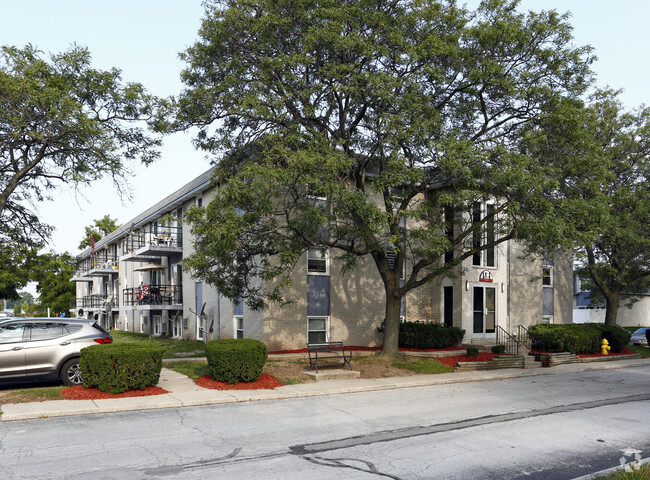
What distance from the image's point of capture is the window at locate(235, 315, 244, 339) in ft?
76.1

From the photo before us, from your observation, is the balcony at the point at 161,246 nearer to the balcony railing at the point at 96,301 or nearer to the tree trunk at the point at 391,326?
the balcony railing at the point at 96,301

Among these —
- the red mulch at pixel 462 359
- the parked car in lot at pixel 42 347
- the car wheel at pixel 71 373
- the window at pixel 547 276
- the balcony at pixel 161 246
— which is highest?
the balcony at pixel 161 246

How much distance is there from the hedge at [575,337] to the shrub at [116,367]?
1739 centimetres

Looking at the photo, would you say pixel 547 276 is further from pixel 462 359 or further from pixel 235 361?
pixel 235 361

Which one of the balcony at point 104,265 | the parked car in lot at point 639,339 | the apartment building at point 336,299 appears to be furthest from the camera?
the balcony at point 104,265

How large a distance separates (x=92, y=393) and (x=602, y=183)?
55.7 ft

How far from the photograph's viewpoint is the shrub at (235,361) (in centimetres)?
1463

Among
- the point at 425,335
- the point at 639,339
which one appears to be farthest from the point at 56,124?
the point at 639,339

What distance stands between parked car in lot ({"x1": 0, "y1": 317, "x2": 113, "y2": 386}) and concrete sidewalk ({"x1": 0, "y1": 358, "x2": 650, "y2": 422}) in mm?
1525

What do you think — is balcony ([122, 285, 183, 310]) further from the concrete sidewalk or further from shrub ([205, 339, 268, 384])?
shrub ([205, 339, 268, 384])

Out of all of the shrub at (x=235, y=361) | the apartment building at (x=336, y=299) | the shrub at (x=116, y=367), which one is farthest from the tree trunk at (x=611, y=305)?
the shrub at (x=116, y=367)

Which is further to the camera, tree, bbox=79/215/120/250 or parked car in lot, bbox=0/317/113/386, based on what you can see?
tree, bbox=79/215/120/250

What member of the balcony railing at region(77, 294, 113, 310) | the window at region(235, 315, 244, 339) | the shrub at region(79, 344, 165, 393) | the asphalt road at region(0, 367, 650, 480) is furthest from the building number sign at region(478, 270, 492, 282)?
the balcony railing at region(77, 294, 113, 310)

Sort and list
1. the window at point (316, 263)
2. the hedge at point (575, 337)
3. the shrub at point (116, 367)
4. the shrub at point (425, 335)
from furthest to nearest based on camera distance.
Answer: the hedge at point (575, 337) < the shrub at point (425, 335) < the window at point (316, 263) < the shrub at point (116, 367)
